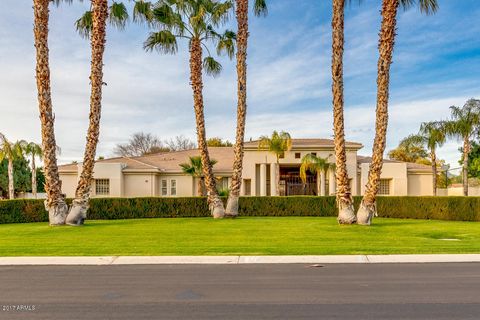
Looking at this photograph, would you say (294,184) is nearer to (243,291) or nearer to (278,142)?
(278,142)

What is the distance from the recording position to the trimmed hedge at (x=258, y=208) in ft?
92.8

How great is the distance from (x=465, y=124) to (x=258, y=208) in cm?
1807

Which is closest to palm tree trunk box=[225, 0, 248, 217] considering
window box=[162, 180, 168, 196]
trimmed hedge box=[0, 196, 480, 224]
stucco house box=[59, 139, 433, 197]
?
trimmed hedge box=[0, 196, 480, 224]

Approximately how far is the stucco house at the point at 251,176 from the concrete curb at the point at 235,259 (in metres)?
24.8

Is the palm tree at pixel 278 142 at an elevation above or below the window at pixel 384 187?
above

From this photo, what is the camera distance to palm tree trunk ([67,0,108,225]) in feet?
76.1

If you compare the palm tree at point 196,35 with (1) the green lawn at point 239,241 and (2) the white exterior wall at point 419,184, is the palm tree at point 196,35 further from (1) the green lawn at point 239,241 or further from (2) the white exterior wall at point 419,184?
(2) the white exterior wall at point 419,184

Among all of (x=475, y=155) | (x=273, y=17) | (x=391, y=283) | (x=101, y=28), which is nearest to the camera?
(x=391, y=283)

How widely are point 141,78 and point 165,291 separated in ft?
74.9

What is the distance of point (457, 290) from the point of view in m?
8.65

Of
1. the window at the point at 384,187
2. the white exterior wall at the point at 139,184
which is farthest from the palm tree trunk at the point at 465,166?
the white exterior wall at the point at 139,184

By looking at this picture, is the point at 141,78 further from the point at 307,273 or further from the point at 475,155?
the point at 475,155

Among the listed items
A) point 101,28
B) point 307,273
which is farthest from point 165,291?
point 101,28

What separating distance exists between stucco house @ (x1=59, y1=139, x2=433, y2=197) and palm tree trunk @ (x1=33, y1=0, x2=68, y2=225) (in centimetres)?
1431
